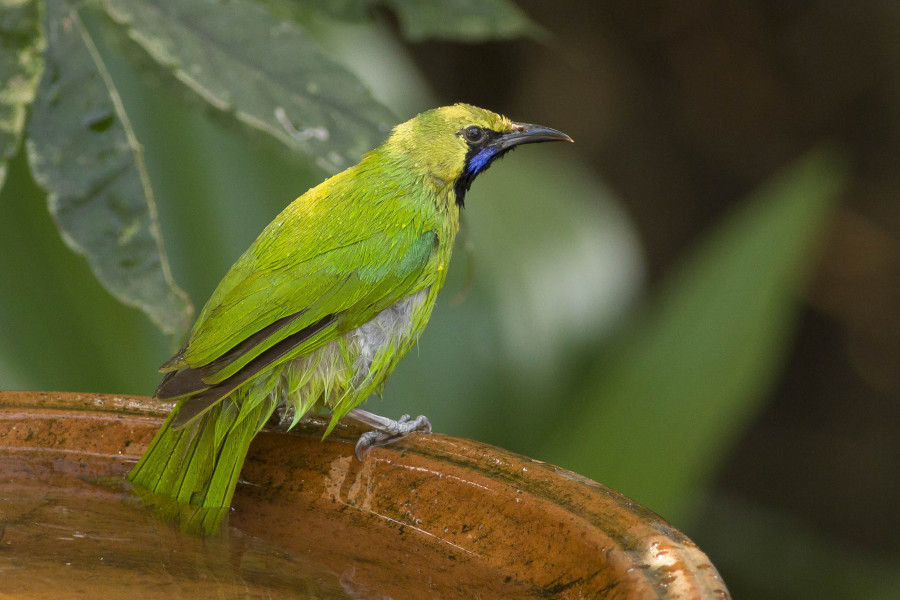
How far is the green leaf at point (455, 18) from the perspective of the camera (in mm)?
2074

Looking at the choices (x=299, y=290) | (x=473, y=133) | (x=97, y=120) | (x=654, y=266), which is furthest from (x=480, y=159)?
(x=654, y=266)

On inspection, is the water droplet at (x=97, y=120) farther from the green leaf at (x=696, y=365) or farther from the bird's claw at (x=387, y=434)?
the green leaf at (x=696, y=365)

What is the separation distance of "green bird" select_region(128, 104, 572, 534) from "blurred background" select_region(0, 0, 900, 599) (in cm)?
17

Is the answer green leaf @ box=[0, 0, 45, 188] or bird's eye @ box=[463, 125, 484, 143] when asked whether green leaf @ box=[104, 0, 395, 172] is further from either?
bird's eye @ box=[463, 125, 484, 143]

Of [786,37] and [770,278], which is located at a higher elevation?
[786,37]

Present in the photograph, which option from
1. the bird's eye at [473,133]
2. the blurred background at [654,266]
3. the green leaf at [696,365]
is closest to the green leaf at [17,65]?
the blurred background at [654,266]

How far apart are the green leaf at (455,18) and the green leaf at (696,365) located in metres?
1.33

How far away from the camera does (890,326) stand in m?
5.23

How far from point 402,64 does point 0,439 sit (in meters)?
2.20

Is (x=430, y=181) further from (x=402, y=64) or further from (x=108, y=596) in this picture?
(x=402, y=64)

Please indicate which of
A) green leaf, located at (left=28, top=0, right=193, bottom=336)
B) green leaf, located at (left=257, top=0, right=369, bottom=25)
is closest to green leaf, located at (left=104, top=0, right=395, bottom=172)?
→ green leaf, located at (left=28, top=0, right=193, bottom=336)

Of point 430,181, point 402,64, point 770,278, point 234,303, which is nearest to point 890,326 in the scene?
point 770,278

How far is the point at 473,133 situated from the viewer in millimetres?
2445

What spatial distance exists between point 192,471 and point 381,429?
14.6 inches
